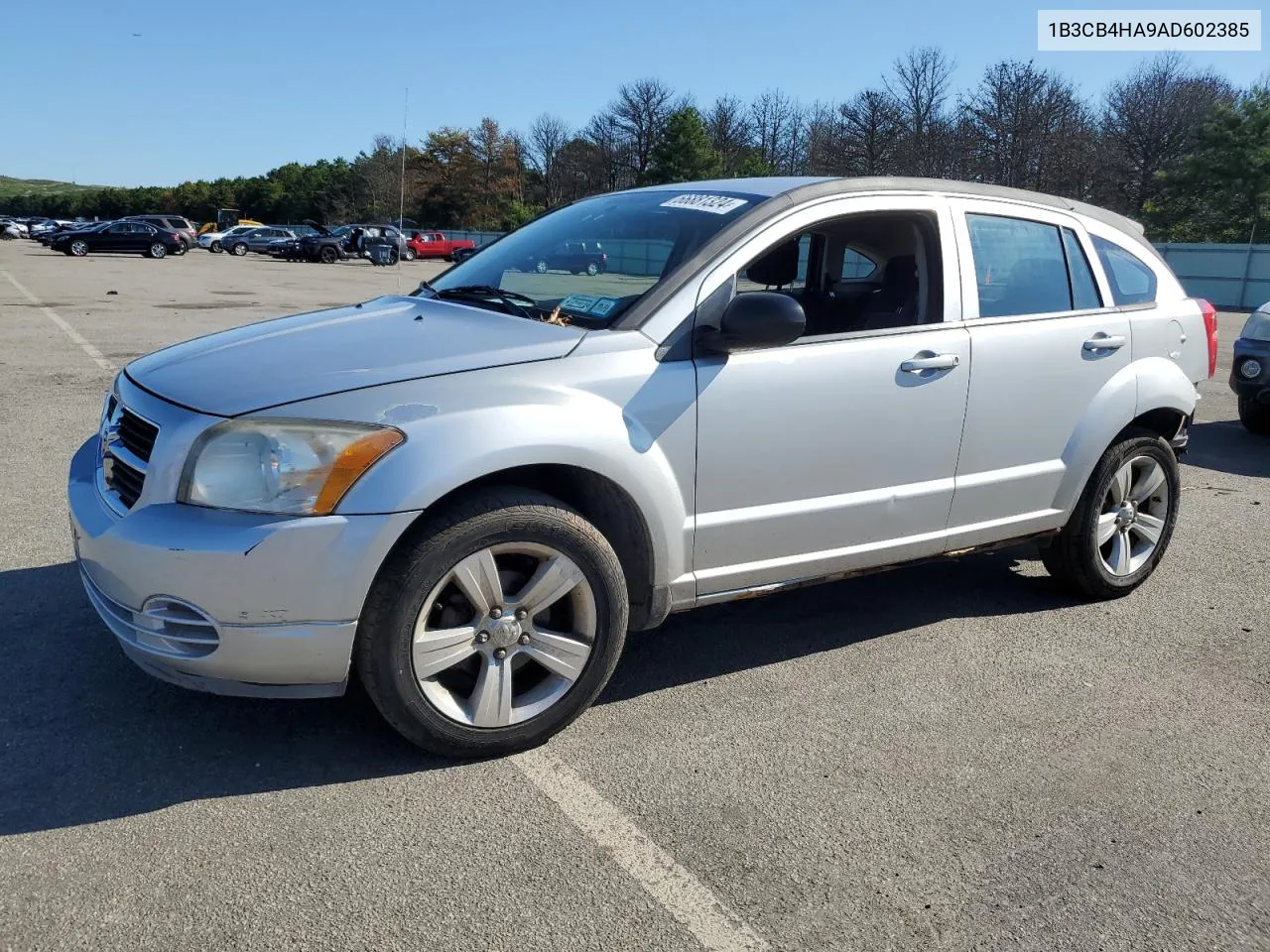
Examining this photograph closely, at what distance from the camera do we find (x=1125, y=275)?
4785mm

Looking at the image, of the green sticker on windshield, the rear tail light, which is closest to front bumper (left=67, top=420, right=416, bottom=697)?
the green sticker on windshield

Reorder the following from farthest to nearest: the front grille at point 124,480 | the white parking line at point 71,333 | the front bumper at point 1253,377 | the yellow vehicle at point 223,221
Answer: the yellow vehicle at point 223,221 → the white parking line at point 71,333 → the front bumper at point 1253,377 → the front grille at point 124,480

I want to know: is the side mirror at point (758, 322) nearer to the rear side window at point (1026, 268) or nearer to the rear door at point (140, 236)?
the rear side window at point (1026, 268)

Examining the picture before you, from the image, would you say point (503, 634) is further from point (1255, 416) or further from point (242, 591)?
point (1255, 416)

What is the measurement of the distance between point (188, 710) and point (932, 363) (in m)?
2.80

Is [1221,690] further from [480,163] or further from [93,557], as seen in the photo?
[480,163]

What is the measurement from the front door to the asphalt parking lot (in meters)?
0.53

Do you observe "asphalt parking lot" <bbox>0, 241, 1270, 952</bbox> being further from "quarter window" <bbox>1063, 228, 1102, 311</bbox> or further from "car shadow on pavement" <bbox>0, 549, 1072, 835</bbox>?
"quarter window" <bbox>1063, 228, 1102, 311</bbox>

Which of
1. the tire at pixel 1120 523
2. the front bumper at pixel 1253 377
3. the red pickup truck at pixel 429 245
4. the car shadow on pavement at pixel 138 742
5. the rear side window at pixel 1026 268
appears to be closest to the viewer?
the car shadow on pavement at pixel 138 742

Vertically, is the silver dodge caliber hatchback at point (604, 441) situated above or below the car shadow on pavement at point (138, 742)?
above

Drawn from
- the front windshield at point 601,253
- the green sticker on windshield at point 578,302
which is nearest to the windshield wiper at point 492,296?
the front windshield at point 601,253

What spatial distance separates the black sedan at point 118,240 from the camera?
41188 mm

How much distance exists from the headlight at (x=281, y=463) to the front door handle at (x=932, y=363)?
1.91m

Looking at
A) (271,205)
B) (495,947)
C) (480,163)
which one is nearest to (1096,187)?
(480,163)
